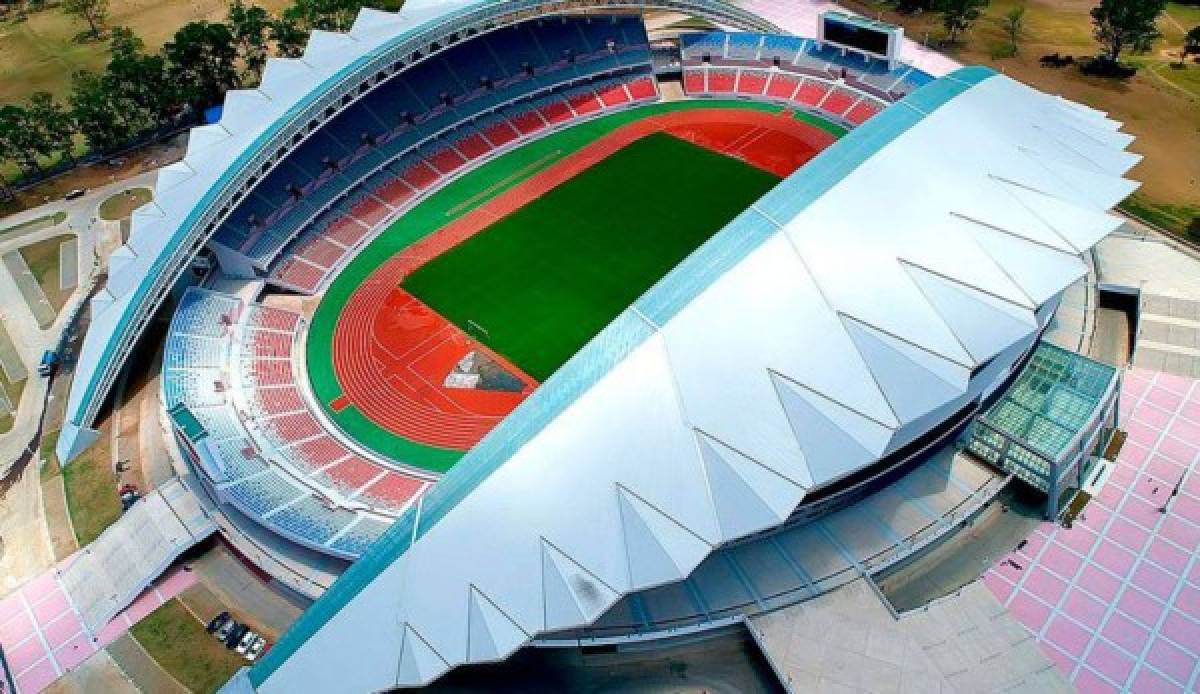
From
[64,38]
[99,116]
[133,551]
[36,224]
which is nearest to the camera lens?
[133,551]

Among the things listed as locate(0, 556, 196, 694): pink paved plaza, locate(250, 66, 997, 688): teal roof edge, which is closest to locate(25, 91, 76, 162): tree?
locate(0, 556, 196, 694): pink paved plaza

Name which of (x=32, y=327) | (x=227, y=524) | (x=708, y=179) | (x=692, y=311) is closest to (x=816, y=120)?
(x=708, y=179)

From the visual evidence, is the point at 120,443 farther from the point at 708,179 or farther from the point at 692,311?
the point at 708,179

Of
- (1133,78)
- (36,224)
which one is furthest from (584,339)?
(1133,78)

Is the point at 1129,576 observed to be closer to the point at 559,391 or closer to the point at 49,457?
the point at 559,391

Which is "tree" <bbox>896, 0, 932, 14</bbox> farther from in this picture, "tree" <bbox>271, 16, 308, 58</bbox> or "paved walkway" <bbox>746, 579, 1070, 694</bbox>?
"paved walkway" <bbox>746, 579, 1070, 694</bbox>

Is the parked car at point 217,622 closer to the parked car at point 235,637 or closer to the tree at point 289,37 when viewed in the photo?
the parked car at point 235,637
